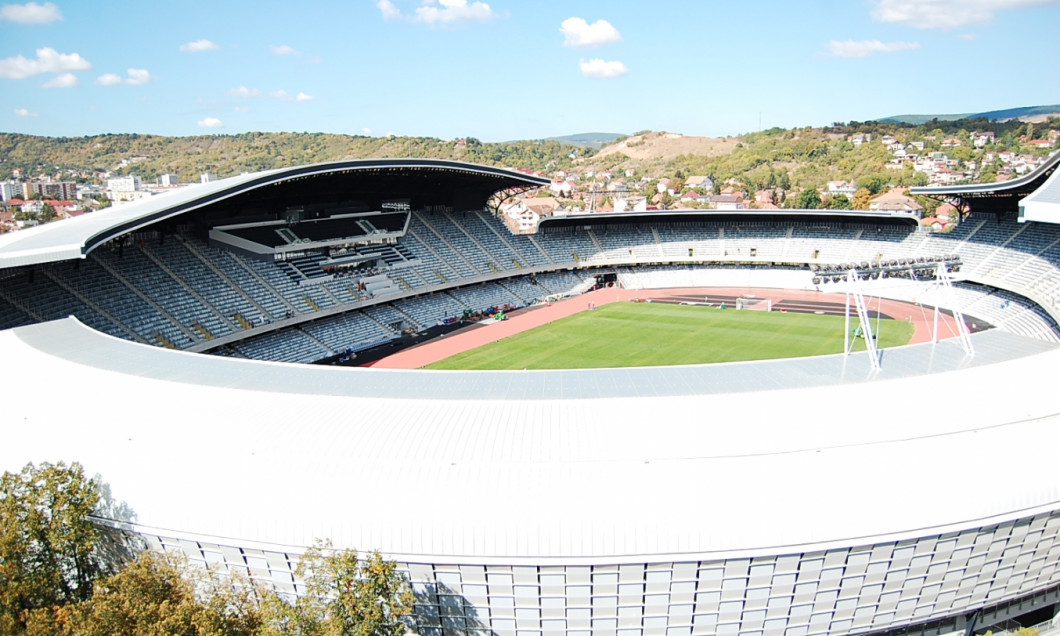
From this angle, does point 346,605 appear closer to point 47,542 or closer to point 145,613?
point 145,613

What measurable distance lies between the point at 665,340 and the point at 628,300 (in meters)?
15.7

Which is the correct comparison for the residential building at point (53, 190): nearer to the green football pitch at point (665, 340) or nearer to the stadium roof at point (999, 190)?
the green football pitch at point (665, 340)

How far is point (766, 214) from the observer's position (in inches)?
2798

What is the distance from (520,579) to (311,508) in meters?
5.28

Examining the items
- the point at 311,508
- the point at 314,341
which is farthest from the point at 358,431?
the point at 314,341

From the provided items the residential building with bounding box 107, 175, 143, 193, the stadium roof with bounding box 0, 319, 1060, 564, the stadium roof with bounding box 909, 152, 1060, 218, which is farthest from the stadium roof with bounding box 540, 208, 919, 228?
the residential building with bounding box 107, 175, 143, 193

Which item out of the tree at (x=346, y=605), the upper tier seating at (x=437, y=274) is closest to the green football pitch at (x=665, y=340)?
the upper tier seating at (x=437, y=274)

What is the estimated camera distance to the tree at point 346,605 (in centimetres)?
1354

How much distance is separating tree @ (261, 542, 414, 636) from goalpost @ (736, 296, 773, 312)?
4993 cm

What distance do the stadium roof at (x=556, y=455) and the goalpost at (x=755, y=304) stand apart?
119ft

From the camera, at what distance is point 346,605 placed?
541 inches

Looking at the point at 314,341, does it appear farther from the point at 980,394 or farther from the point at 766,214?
the point at 766,214

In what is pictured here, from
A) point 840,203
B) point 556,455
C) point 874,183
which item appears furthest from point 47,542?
point 874,183

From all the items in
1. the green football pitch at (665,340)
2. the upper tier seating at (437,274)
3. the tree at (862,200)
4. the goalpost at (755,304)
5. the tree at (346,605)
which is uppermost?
the tree at (346,605)
